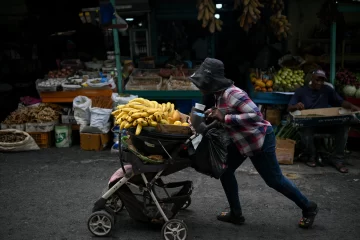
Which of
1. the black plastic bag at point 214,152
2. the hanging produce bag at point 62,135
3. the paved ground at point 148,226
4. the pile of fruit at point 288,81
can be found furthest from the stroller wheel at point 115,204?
the pile of fruit at point 288,81

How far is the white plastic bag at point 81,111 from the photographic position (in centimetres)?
783

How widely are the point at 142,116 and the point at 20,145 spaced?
439 cm

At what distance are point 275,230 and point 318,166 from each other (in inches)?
99.3

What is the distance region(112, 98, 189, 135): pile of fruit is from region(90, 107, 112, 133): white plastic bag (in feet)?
10.3

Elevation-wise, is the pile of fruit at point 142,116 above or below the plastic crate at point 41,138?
above

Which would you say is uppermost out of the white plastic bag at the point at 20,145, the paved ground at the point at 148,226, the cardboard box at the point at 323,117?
the cardboard box at the point at 323,117

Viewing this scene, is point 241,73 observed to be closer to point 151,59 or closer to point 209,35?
point 209,35

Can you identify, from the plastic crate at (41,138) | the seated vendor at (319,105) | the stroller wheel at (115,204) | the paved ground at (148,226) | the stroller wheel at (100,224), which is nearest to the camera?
the stroller wheel at (100,224)

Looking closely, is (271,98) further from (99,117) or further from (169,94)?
(99,117)

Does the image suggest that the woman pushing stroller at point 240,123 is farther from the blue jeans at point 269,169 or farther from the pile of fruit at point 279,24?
the pile of fruit at point 279,24

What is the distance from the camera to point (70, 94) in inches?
329

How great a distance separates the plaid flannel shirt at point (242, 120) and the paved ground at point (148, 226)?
109cm

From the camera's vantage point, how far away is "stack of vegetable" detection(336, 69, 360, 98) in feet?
25.2

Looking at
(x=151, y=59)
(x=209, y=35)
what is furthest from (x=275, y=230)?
(x=209, y=35)
